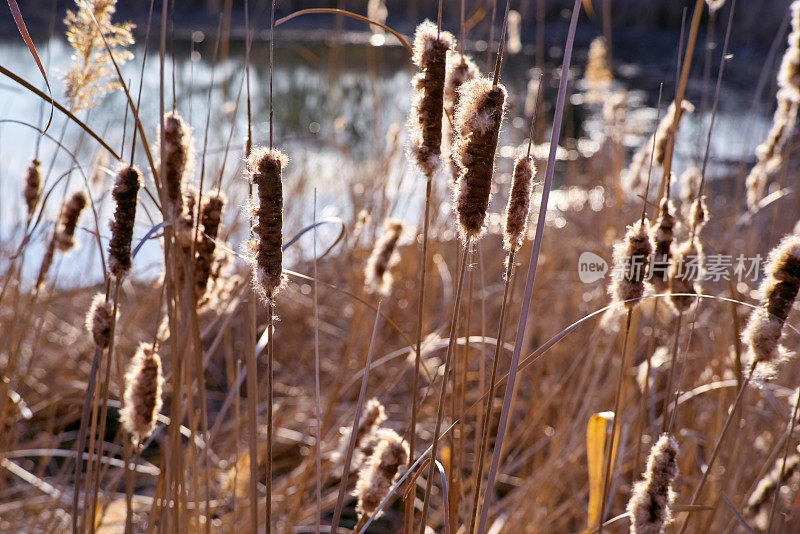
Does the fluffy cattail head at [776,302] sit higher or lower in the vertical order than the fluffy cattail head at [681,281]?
lower

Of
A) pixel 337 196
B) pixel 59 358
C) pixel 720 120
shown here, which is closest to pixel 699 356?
pixel 59 358

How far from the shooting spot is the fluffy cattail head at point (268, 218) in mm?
669

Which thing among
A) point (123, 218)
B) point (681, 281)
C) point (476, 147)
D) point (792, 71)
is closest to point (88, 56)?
point (123, 218)

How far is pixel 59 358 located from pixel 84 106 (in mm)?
1652

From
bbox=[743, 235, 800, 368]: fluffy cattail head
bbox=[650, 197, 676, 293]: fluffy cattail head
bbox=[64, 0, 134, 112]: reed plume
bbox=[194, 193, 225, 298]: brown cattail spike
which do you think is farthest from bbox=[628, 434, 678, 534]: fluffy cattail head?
bbox=[64, 0, 134, 112]: reed plume

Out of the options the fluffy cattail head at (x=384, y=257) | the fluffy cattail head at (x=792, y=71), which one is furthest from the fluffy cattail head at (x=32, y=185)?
the fluffy cattail head at (x=792, y=71)

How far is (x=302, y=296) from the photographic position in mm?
3213

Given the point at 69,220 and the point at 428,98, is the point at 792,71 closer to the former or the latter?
the point at 428,98

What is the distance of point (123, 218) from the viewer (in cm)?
78

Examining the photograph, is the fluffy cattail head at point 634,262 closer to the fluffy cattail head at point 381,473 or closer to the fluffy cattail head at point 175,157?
the fluffy cattail head at point 381,473

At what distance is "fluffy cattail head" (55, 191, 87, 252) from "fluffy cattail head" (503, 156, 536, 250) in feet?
2.41

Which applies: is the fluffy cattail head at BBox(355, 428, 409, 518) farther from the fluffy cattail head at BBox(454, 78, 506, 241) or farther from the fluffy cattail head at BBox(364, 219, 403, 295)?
the fluffy cattail head at BBox(364, 219, 403, 295)

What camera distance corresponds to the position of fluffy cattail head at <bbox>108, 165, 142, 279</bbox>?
770 mm

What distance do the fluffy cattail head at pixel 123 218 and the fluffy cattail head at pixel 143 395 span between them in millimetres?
142
